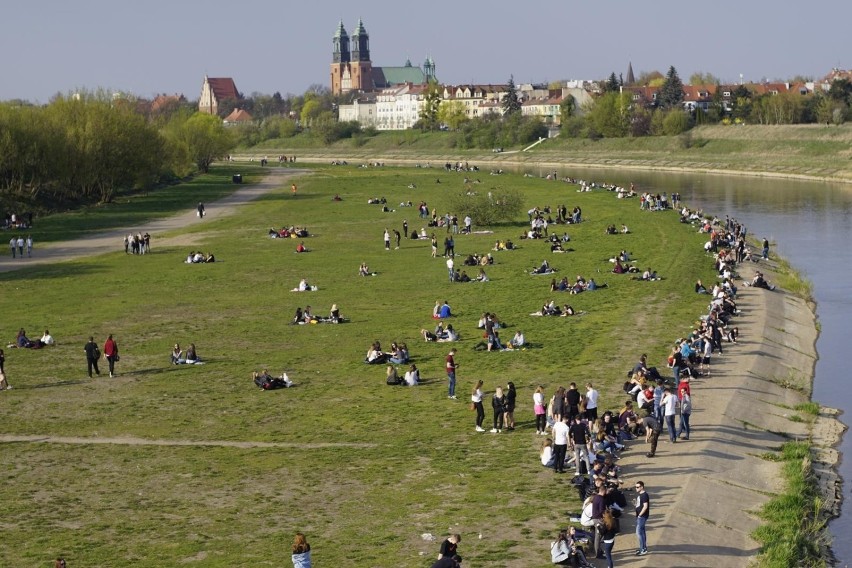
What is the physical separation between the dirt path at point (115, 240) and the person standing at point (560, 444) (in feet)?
122

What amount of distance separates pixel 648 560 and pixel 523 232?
46.9 metres

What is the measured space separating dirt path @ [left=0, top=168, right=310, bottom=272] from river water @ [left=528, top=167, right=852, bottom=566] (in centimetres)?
3267

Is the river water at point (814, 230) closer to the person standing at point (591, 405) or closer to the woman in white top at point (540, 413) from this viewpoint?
the person standing at point (591, 405)

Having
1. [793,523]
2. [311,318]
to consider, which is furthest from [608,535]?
[311,318]

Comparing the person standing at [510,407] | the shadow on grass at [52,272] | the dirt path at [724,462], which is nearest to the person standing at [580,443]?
the dirt path at [724,462]

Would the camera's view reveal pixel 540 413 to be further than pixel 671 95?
No

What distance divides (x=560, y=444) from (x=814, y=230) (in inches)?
1975

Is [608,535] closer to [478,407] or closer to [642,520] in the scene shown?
[642,520]

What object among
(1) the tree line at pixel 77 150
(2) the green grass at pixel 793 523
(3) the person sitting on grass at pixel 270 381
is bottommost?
(2) the green grass at pixel 793 523

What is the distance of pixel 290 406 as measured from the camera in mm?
29047

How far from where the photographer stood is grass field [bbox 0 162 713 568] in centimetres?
2019

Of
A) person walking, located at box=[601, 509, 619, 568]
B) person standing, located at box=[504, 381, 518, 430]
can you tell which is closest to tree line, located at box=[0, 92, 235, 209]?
person standing, located at box=[504, 381, 518, 430]

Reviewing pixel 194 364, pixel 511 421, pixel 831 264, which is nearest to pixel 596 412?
pixel 511 421

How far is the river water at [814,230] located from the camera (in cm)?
3189
